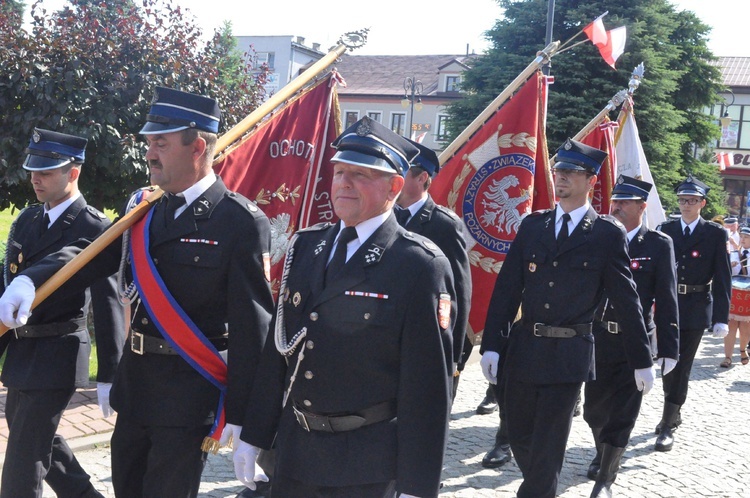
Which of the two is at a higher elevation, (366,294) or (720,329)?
(366,294)

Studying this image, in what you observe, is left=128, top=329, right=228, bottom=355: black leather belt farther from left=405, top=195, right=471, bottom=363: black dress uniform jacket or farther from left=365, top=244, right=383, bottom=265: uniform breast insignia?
left=405, top=195, right=471, bottom=363: black dress uniform jacket

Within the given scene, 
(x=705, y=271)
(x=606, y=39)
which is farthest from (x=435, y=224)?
(x=606, y=39)

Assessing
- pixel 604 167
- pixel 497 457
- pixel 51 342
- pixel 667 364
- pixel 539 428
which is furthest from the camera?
pixel 604 167

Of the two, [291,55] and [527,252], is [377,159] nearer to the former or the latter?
[527,252]

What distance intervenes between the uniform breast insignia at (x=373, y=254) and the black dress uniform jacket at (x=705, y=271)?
5787 mm

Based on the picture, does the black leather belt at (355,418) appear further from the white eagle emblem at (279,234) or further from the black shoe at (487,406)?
the black shoe at (487,406)

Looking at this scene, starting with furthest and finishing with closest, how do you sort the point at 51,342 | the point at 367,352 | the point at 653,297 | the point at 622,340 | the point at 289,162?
the point at 653,297
the point at 622,340
the point at 289,162
the point at 51,342
the point at 367,352

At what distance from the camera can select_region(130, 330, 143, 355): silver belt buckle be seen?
11.6 ft

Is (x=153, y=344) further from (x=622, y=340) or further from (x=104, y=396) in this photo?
(x=622, y=340)

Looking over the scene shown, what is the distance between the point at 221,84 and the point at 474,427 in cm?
475

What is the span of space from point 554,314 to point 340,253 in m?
2.28

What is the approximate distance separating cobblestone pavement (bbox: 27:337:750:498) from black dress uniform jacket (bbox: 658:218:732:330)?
104 centimetres

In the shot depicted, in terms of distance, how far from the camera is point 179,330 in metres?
3.39

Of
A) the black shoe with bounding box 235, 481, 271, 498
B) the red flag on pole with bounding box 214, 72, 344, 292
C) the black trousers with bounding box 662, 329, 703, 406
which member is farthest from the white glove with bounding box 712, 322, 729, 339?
the black shoe with bounding box 235, 481, 271, 498
